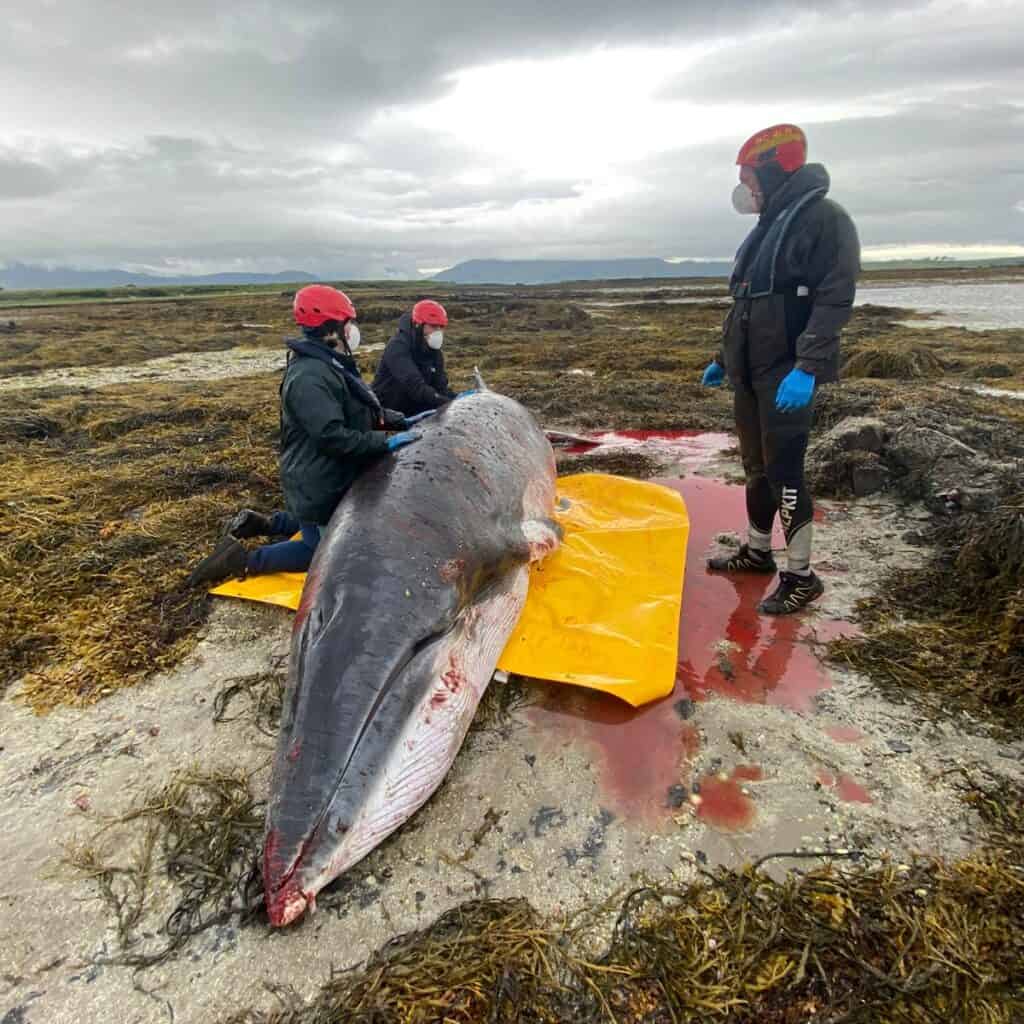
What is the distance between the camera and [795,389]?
161 inches

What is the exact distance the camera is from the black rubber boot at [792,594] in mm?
4469

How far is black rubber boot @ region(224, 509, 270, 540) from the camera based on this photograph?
5.51m

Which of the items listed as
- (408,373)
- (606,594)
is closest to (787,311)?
(606,594)

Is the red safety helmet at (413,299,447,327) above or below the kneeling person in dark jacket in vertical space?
above

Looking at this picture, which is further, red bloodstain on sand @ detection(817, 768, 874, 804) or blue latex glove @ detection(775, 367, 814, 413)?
blue latex glove @ detection(775, 367, 814, 413)

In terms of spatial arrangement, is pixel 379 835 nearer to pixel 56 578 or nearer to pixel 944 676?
pixel 944 676

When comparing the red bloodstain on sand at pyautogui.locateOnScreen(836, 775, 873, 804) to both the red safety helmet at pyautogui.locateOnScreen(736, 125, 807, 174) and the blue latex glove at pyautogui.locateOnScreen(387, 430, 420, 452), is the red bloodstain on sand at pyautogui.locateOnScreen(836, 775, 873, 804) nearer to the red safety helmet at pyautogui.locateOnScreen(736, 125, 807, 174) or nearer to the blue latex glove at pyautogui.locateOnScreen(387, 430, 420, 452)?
the blue latex glove at pyautogui.locateOnScreen(387, 430, 420, 452)

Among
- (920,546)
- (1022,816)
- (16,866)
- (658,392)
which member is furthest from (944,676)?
(658,392)

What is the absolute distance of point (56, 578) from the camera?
201 inches

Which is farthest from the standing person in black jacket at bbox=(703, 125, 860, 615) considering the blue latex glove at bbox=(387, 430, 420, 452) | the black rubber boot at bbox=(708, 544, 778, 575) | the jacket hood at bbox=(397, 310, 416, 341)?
the jacket hood at bbox=(397, 310, 416, 341)

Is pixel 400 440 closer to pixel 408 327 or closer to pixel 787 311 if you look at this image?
pixel 408 327

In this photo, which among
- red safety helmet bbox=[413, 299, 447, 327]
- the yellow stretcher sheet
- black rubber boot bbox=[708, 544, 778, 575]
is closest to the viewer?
the yellow stretcher sheet

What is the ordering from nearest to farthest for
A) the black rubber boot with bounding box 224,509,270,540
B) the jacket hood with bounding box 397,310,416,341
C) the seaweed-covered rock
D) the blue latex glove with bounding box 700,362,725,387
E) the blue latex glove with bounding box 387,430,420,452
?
the blue latex glove with bounding box 387,430,420,452 → the blue latex glove with bounding box 700,362,725,387 → the black rubber boot with bounding box 224,509,270,540 → the jacket hood with bounding box 397,310,416,341 → the seaweed-covered rock

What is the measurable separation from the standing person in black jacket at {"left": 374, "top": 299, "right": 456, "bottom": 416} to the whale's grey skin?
216 cm
